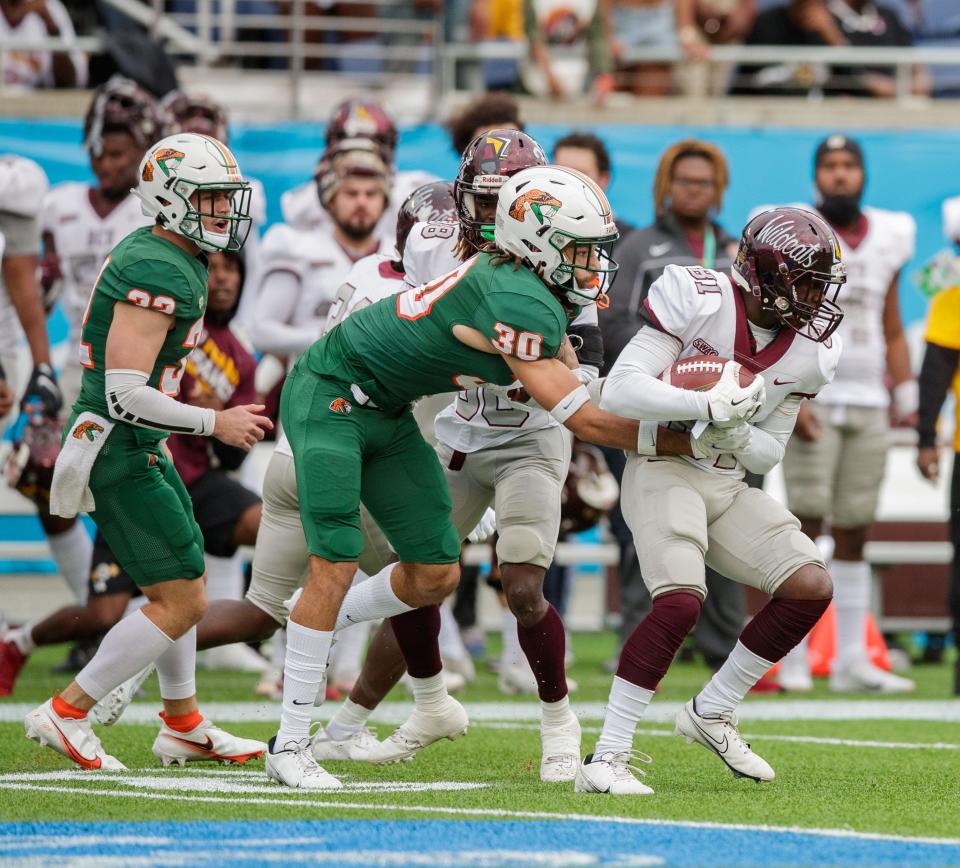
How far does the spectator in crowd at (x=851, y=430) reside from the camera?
7.73 m

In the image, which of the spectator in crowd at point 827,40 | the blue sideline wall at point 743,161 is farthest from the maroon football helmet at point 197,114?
the spectator in crowd at point 827,40

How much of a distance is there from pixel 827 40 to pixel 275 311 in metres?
5.83

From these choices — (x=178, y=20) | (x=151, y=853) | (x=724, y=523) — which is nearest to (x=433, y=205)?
(x=724, y=523)

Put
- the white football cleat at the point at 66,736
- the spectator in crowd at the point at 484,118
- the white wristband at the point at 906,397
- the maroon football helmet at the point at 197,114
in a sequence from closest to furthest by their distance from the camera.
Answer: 1. the white football cleat at the point at 66,736
2. the spectator in crowd at the point at 484,118
3. the maroon football helmet at the point at 197,114
4. the white wristband at the point at 906,397

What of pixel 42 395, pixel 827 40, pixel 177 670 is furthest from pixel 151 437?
pixel 827 40

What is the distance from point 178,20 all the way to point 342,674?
5.98 m

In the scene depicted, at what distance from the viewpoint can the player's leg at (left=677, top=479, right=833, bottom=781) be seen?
4.78 m

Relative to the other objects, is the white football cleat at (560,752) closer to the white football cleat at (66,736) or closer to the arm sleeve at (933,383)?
the white football cleat at (66,736)

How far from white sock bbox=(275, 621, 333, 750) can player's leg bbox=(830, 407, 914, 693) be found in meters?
3.74

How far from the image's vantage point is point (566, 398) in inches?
178

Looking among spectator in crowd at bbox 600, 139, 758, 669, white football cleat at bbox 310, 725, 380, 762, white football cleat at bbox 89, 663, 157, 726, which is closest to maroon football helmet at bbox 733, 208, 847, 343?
white football cleat at bbox 310, 725, 380, 762

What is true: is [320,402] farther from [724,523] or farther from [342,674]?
[342,674]

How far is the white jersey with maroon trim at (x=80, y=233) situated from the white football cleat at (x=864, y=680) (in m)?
3.59

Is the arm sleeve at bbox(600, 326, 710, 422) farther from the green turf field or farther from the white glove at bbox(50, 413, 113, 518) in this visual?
the white glove at bbox(50, 413, 113, 518)
